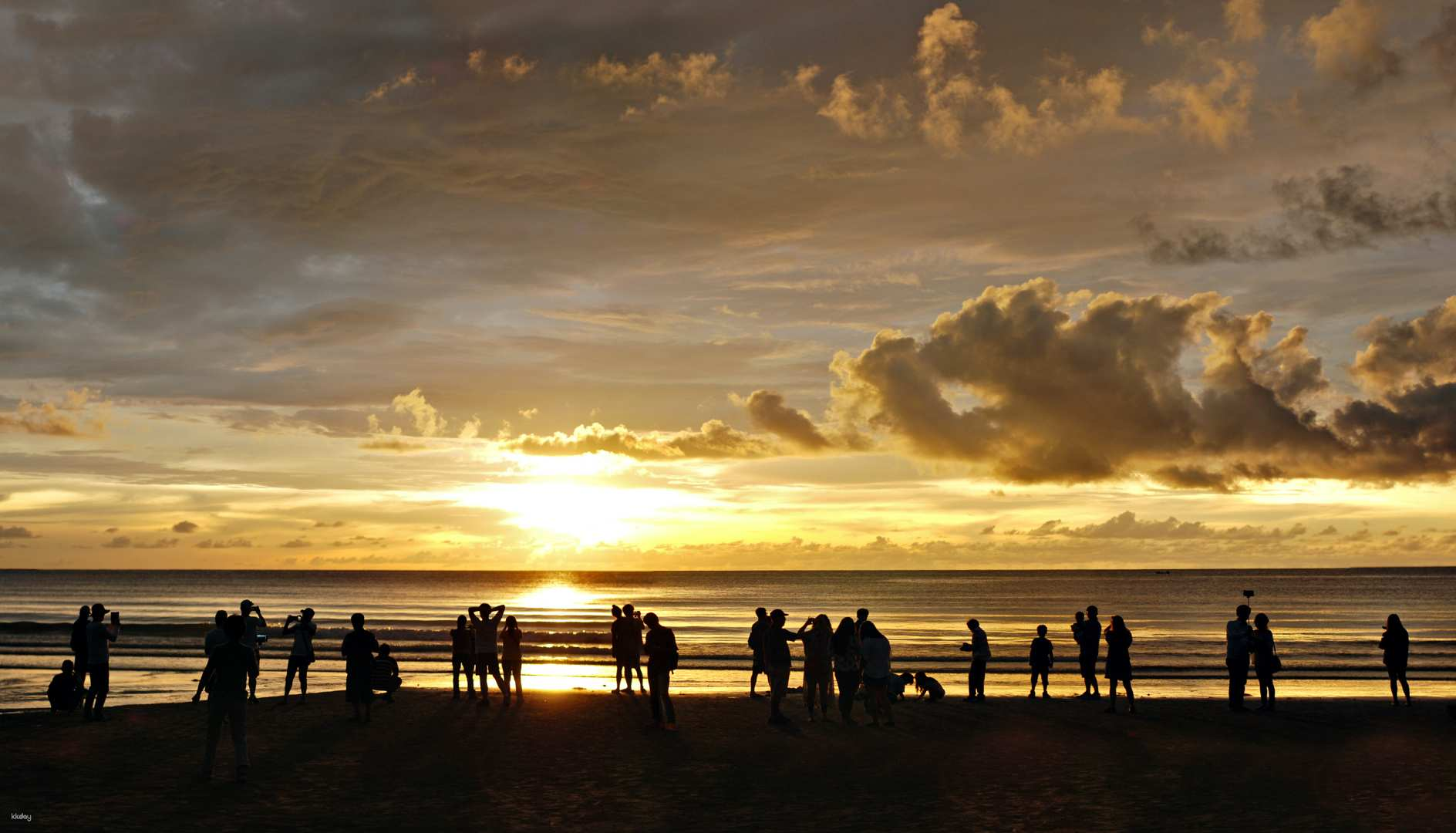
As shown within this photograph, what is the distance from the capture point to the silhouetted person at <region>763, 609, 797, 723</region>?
73.3 ft

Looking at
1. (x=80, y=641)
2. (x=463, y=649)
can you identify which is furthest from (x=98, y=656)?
(x=463, y=649)

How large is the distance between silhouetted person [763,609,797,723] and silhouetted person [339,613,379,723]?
25.1 feet

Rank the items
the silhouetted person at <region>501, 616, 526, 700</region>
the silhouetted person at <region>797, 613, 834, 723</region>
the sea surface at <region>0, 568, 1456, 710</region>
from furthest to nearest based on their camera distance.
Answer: the sea surface at <region>0, 568, 1456, 710</region>
the silhouetted person at <region>501, 616, 526, 700</region>
the silhouetted person at <region>797, 613, 834, 723</region>

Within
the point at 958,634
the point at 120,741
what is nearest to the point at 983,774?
the point at 120,741

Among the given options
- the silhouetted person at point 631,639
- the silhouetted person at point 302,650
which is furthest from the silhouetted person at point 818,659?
the silhouetted person at point 302,650

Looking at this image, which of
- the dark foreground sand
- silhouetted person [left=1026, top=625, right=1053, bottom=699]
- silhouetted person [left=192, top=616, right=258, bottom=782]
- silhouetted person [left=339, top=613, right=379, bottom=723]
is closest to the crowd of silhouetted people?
silhouetted person [left=339, top=613, right=379, bottom=723]

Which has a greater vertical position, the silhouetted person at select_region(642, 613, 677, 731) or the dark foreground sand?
the silhouetted person at select_region(642, 613, 677, 731)

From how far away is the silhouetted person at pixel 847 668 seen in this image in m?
22.7

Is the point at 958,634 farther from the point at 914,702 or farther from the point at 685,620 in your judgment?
the point at 914,702

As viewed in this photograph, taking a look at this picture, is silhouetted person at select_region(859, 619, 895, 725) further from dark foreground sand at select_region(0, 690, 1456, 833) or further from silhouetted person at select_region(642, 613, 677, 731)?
silhouetted person at select_region(642, 613, 677, 731)

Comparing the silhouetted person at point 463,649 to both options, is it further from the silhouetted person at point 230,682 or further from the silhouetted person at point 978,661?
the silhouetted person at point 978,661

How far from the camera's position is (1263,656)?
2398cm

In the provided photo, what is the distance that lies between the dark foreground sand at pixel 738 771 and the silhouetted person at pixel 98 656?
0.63 metres

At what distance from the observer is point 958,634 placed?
65.0 metres
